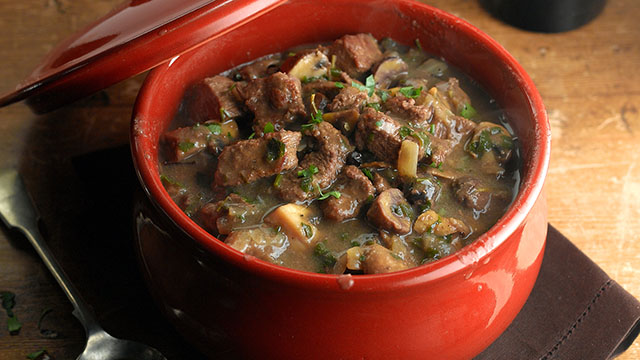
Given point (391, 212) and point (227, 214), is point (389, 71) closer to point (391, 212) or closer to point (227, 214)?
point (391, 212)

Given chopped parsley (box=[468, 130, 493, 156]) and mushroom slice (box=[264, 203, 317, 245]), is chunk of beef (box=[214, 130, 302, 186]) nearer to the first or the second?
mushroom slice (box=[264, 203, 317, 245])

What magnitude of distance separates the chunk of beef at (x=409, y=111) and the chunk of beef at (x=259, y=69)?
57cm

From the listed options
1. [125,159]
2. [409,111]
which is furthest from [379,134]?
[125,159]

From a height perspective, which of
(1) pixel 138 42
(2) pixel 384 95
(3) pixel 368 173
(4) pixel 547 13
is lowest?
(4) pixel 547 13

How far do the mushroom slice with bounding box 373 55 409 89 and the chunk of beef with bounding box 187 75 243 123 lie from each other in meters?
0.56

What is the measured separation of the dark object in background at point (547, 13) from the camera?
3.97 m

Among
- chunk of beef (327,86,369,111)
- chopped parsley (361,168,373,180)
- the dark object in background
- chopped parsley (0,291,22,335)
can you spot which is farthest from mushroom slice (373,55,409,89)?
chopped parsley (0,291,22,335)

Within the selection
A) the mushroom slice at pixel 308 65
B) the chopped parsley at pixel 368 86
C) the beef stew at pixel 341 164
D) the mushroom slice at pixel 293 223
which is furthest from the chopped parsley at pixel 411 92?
the mushroom slice at pixel 293 223

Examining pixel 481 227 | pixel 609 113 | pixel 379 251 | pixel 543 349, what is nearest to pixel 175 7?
pixel 379 251

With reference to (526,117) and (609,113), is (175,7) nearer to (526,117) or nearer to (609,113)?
(526,117)

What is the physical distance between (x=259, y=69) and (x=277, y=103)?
1.26 feet

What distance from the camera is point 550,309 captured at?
275cm

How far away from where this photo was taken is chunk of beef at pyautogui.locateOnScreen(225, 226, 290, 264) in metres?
2.30

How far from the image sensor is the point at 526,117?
8.68 ft
